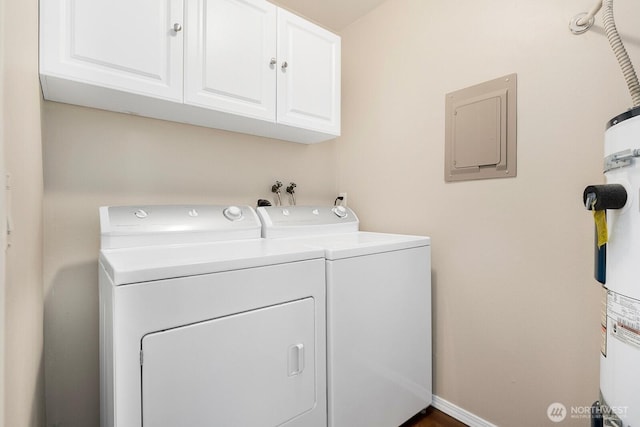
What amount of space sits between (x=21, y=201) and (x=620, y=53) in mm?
1955

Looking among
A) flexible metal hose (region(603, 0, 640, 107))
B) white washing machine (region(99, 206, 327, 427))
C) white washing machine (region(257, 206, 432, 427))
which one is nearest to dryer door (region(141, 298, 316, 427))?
white washing machine (region(99, 206, 327, 427))

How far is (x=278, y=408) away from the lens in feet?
3.63

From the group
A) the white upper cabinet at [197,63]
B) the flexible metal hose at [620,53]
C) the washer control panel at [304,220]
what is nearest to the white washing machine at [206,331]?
the washer control panel at [304,220]

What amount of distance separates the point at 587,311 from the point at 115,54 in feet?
7.19

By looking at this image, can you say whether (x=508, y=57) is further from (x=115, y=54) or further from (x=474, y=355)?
(x=115, y=54)

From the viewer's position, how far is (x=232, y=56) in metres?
1.52

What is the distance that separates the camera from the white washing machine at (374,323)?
1.27 m

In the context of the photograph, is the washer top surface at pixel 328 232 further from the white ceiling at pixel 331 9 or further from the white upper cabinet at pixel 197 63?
the white ceiling at pixel 331 9

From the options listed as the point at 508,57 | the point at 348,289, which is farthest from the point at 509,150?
the point at 348,289

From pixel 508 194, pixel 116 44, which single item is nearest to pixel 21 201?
pixel 116 44

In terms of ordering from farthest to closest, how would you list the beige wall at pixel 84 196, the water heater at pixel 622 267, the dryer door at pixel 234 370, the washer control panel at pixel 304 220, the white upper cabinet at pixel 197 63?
1. the washer control panel at pixel 304 220
2. the beige wall at pixel 84 196
3. the white upper cabinet at pixel 197 63
4. the dryer door at pixel 234 370
5. the water heater at pixel 622 267

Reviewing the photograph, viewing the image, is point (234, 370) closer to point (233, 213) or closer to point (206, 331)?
point (206, 331)

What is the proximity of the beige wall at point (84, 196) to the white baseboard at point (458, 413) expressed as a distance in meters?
1.78

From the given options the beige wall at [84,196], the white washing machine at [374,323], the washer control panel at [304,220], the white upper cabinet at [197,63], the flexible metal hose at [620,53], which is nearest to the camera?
the flexible metal hose at [620,53]
